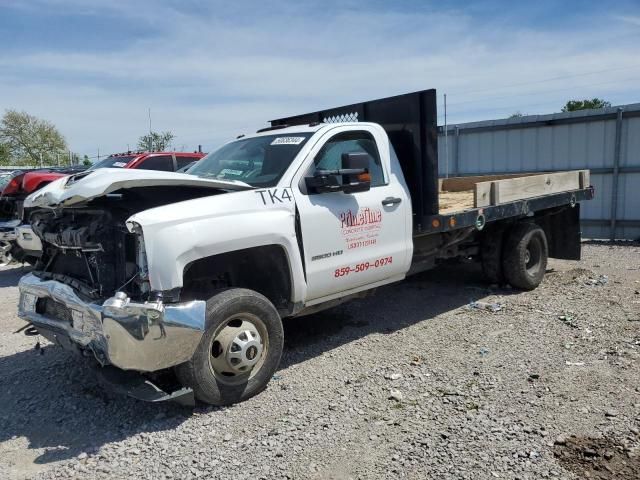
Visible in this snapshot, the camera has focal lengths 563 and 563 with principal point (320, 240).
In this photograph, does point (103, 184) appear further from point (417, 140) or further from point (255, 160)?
point (417, 140)

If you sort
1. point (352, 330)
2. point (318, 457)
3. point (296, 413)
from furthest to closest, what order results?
point (352, 330)
point (296, 413)
point (318, 457)

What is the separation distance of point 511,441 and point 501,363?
4.65 ft

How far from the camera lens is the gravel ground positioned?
132 inches

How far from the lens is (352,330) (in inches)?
234

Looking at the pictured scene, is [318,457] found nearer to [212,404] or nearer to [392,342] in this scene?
[212,404]

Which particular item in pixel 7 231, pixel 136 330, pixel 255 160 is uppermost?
pixel 255 160

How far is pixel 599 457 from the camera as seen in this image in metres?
3.30

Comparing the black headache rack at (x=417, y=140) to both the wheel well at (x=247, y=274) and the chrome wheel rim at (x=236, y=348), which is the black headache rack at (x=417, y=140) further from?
the chrome wheel rim at (x=236, y=348)

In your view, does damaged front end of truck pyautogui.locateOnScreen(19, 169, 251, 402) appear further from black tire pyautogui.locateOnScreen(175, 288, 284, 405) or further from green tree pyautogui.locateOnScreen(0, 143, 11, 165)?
green tree pyautogui.locateOnScreen(0, 143, 11, 165)

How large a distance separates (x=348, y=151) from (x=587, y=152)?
8881 mm

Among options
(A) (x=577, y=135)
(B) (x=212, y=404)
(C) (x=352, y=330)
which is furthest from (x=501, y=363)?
(A) (x=577, y=135)

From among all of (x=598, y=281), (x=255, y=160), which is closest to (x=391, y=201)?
(x=255, y=160)

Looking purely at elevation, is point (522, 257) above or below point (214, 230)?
below

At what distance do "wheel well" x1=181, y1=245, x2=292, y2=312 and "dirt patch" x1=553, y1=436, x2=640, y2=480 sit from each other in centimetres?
227
